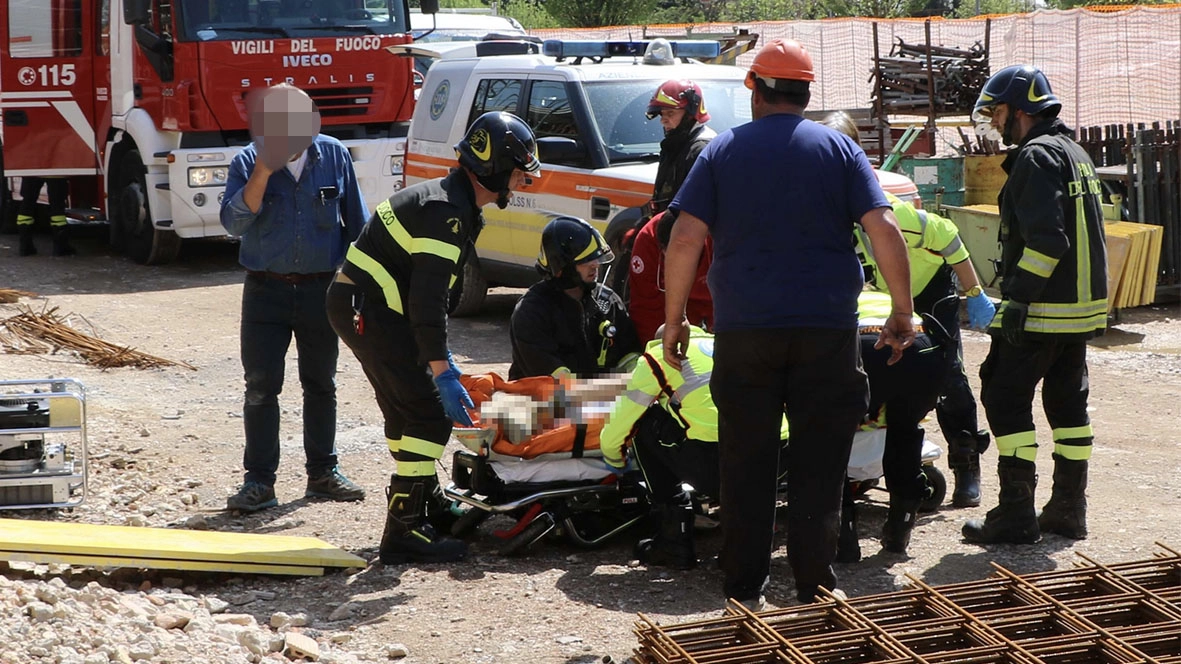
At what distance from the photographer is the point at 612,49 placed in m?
9.96

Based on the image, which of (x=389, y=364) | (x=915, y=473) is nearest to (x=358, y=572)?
(x=389, y=364)

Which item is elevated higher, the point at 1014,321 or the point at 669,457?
the point at 1014,321

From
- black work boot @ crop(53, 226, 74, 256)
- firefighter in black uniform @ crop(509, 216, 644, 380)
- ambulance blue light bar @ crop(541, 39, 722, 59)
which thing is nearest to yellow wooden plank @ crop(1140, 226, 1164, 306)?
ambulance blue light bar @ crop(541, 39, 722, 59)

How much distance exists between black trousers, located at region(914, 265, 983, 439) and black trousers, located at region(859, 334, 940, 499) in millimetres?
93

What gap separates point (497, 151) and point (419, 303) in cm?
67

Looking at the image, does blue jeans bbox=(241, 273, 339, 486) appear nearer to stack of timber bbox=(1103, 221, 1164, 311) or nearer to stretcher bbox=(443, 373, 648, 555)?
stretcher bbox=(443, 373, 648, 555)

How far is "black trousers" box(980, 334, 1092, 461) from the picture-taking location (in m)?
5.62

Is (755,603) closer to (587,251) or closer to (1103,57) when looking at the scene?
(587,251)

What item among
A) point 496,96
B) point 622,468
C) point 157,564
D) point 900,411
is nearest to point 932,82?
point 496,96

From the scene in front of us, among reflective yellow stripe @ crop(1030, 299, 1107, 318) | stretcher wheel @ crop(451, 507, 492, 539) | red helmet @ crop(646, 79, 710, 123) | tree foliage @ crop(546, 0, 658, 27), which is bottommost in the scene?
stretcher wheel @ crop(451, 507, 492, 539)

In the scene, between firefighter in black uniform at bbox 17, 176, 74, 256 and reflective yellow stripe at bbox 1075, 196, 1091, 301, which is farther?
firefighter in black uniform at bbox 17, 176, 74, 256

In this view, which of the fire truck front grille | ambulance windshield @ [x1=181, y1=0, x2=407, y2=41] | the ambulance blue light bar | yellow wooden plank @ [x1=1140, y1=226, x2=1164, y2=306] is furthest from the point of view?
the fire truck front grille

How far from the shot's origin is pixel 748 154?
4500mm

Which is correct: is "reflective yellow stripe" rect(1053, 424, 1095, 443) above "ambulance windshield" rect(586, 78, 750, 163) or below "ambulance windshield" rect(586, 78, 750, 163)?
below
